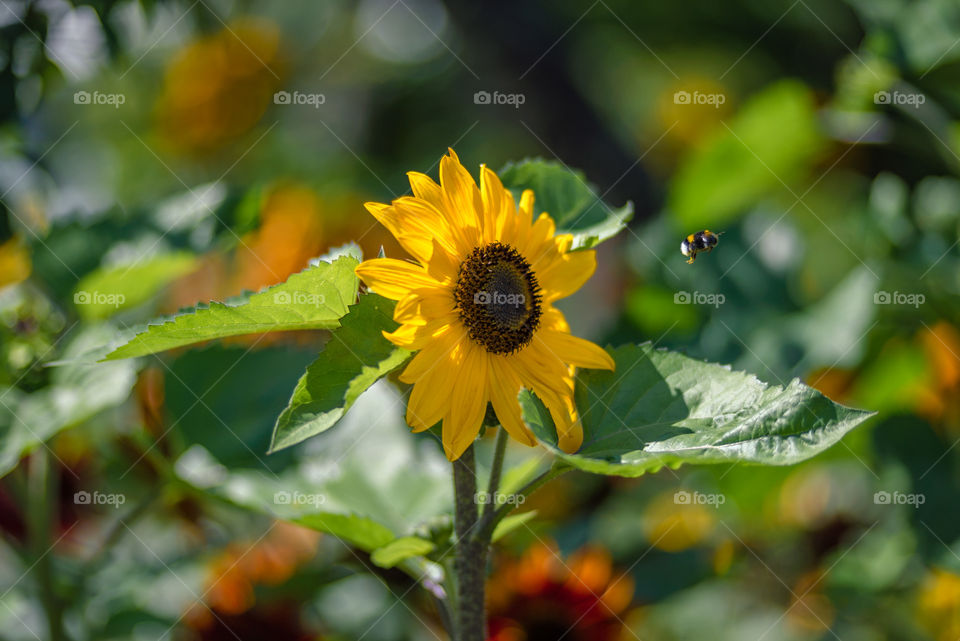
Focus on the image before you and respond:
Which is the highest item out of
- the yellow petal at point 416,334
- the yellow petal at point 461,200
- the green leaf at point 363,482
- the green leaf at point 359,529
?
the yellow petal at point 461,200

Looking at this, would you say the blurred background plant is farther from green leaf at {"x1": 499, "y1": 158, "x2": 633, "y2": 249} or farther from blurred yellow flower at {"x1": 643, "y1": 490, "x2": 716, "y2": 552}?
green leaf at {"x1": 499, "y1": 158, "x2": 633, "y2": 249}

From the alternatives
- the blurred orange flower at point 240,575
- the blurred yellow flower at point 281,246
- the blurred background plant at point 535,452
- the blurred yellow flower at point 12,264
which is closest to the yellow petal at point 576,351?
the blurred background plant at point 535,452

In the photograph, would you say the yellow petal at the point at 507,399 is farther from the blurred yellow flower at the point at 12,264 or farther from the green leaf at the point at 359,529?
the blurred yellow flower at the point at 12,264

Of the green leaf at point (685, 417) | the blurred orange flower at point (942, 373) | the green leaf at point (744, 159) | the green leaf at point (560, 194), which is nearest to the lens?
the green leaf at point (685, 417)

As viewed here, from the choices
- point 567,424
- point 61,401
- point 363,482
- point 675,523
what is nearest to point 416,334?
point 567,424

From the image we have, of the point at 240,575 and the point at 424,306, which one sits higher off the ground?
the point at 424,306

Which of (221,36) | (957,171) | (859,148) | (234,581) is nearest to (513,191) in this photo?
(234,581)

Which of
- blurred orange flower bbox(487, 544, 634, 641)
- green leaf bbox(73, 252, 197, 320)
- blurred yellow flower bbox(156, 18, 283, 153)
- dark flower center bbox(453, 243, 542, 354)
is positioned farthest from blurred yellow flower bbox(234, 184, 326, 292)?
blurred yellow flower bbox(156, 18, 283, 153)

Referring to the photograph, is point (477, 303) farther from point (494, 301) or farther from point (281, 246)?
Result: point (281, 246)
